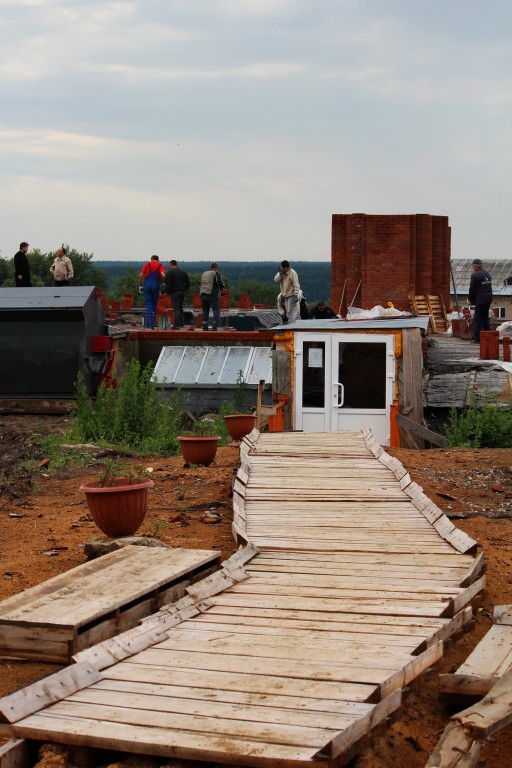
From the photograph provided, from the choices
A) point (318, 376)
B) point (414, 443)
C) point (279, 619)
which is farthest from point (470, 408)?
point (279, 619)

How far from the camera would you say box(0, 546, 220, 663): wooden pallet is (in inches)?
221

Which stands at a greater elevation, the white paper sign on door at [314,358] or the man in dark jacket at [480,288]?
the man in dark jacket at [480,288]

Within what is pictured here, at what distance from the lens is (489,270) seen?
355 feet

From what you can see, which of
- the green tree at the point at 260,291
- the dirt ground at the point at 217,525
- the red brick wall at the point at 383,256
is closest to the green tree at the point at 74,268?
the green tree at the point at 260,291

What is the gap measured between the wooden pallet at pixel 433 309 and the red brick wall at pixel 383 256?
33cm

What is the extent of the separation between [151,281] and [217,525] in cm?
1536

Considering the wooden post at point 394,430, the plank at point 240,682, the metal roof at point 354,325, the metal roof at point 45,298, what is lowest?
the wooden post at point 394,430

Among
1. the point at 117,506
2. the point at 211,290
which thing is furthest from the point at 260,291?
the point at 117,506

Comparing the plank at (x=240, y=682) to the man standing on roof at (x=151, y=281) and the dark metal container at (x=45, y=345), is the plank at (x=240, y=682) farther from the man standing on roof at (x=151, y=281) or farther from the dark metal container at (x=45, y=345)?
the man standing on roof at (x=151, y=281)

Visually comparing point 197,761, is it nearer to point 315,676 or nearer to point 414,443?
point 315,676

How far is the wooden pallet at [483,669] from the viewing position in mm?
5180

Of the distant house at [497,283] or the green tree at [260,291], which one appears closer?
the distant house at [497,283]

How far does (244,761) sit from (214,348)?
20.5 metres

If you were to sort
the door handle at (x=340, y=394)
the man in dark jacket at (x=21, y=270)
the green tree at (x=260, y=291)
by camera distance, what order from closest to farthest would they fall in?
the door handle at (x=340, y=394)
the man in dark jacket at (x=21, y=270)
the green tree at (x=260, y=291)
